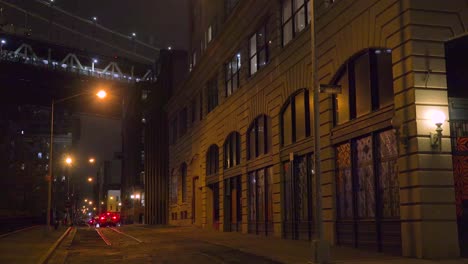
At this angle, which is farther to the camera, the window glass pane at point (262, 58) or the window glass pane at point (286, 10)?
the window glass pane at point (262, 58)

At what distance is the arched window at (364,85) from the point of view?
1900 cm

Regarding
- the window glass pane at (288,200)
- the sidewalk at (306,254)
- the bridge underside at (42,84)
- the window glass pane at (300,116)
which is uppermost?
the bridge underside at (42,84)

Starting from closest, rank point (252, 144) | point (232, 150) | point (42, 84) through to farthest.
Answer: point (252, 144) → point (232, 150) → point (42, 84)

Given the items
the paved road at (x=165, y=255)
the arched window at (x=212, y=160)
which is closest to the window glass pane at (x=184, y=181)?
the arched window at (x=212, y=160)

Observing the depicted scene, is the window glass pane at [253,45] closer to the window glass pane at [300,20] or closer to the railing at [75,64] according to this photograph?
the window glass pane at [300,20]

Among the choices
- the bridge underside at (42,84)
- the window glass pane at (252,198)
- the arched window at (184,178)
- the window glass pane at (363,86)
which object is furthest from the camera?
the bridge underside at (42,84)

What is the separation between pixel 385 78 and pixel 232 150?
1992 cm

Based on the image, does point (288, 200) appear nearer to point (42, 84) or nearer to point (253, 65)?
point (253, 65)

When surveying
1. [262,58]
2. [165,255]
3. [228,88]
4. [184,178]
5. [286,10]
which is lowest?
[165,255]

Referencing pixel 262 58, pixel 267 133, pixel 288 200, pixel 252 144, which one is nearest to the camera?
pixel 288 200

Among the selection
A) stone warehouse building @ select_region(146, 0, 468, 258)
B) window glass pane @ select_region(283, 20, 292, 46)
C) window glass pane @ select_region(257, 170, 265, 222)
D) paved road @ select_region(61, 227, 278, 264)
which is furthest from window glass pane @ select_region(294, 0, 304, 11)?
paved road @ select_region(61, 227, 278, 264)

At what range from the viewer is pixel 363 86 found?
20406 mm

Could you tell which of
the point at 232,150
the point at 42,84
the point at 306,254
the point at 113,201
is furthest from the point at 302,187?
the point at 113,201

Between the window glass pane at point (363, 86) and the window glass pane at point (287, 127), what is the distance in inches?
269
